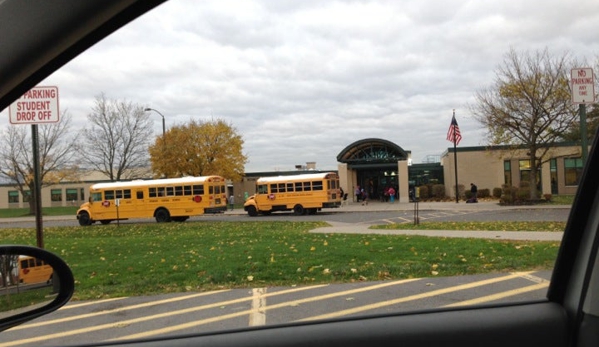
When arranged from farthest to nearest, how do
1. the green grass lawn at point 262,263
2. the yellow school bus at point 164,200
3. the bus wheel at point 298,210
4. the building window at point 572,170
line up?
the bus wheel at point 298,210
the yellow school bus at point 164,200
the green grass lawn at point 262,263
the building window at point 572,170

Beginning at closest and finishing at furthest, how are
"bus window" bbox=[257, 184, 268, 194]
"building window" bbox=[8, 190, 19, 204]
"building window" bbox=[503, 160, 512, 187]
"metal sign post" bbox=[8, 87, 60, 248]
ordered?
"metal sign post" bbox=[8, 87, 60, 248]
"building window" bbox=[8, 190, 19, 204]
"building window" bbox=[503, 160, 512, 187]
"bus window" bbox=[257, 184, 268, 194]

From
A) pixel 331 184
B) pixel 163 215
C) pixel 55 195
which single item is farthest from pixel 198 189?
pixel 55 195

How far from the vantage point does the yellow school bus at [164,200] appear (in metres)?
24.9

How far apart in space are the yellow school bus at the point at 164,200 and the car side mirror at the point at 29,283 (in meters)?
22.8

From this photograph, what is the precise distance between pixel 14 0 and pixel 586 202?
2136mm

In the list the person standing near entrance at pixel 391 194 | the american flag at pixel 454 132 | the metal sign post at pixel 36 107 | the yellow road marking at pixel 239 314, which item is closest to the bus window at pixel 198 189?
the person standing near entrance at pixel 391 194

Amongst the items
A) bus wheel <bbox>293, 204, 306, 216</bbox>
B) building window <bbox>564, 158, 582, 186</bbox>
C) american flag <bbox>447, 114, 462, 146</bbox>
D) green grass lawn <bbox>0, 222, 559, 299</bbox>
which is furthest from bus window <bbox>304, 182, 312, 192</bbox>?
building window <bbox>564, 158, 582, 186</bbox>

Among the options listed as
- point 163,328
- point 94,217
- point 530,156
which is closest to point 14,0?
point 163,328

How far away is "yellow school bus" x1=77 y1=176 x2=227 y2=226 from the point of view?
2492 cm

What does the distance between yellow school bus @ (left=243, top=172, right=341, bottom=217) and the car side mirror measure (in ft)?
96.5

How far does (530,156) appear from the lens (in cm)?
407

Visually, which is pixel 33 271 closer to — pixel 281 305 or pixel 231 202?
pixel 281 305

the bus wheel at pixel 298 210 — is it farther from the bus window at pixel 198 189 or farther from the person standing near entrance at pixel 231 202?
the person standing near entrance at pixel 231 202

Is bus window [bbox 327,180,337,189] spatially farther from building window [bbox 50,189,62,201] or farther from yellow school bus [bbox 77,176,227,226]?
building window [bbox 50,189,62,201]
